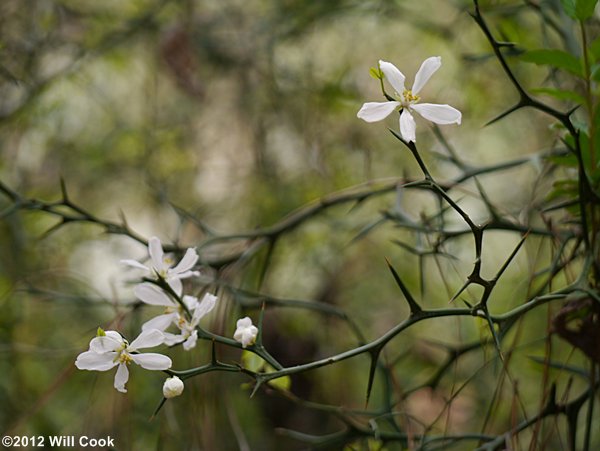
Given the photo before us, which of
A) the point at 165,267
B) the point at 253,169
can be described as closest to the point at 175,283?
the point at 165,267

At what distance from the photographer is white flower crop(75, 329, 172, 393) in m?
0.52

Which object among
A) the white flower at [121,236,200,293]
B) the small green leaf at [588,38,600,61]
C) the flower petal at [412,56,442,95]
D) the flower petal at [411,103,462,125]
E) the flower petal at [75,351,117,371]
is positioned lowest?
the flower petal at [75,351,117,371]

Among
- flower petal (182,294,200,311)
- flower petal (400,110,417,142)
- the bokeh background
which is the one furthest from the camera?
the bokeh background

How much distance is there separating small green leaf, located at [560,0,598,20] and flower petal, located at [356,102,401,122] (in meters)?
0.20

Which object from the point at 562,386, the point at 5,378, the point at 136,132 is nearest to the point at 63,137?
the point at 136,132

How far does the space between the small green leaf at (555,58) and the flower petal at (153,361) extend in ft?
1.33

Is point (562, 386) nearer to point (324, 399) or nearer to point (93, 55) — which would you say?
point (324, 399)

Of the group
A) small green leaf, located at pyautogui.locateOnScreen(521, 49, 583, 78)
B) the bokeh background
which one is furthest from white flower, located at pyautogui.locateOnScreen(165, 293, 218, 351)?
the bokeh background

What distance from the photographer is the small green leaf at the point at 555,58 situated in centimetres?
64

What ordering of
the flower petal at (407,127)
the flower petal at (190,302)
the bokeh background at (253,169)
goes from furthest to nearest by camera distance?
the bokeh background at (253,169) < the flower petal at (190,302) < the flower petal at (407,127)

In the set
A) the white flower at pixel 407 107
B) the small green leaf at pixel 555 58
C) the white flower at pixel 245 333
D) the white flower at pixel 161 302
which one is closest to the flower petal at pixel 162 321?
the white flower at pixel 161 302

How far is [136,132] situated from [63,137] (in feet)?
0.67

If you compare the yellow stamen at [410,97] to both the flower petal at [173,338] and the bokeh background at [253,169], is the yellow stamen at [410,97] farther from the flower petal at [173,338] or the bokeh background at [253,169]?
the bokeh background at [253,169]

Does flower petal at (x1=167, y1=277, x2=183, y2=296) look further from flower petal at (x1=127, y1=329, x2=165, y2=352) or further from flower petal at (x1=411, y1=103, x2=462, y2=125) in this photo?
flower petal at (x1=411, y1=103, x2=462, y2=125)
